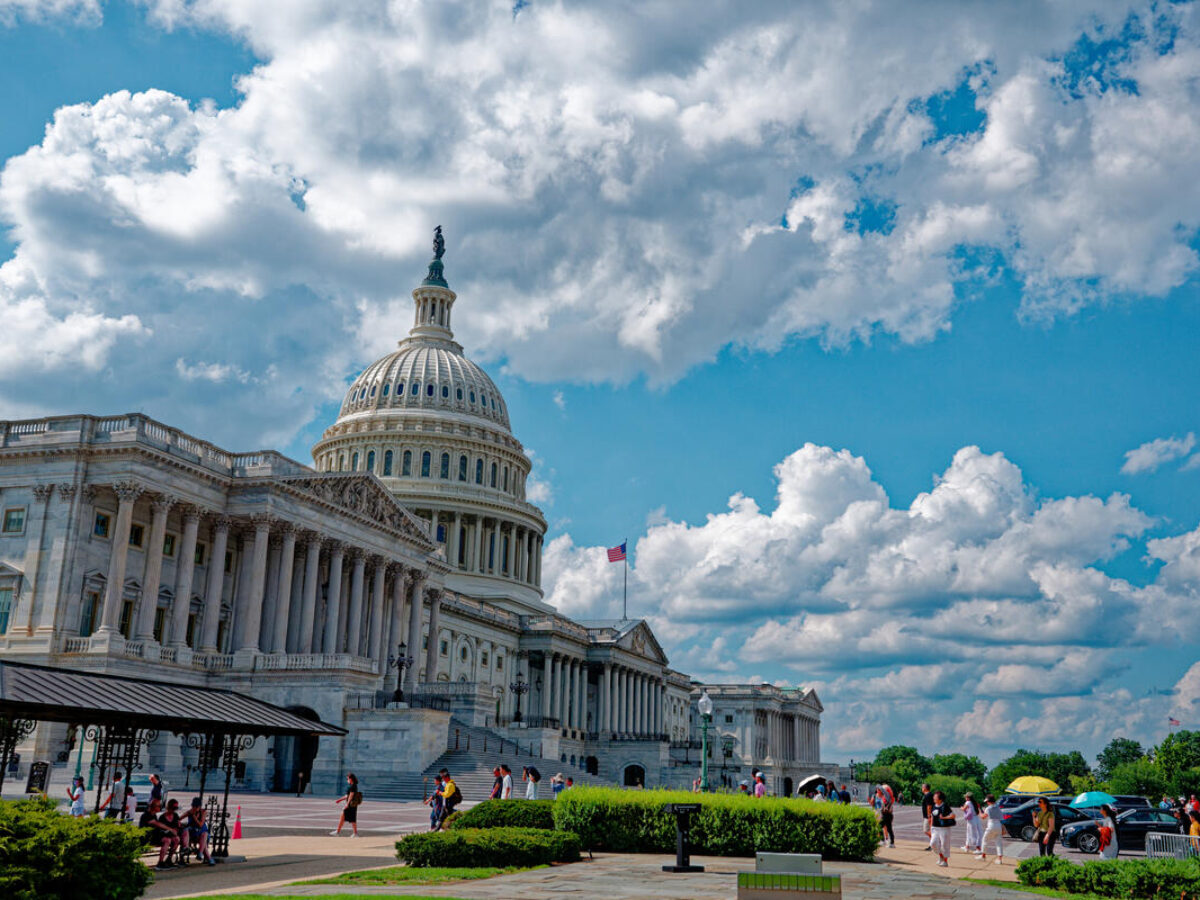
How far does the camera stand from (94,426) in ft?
192

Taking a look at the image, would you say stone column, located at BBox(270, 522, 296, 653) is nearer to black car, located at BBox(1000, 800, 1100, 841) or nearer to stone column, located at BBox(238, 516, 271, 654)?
stone column, located at BBox(238, 516, 271, 654)

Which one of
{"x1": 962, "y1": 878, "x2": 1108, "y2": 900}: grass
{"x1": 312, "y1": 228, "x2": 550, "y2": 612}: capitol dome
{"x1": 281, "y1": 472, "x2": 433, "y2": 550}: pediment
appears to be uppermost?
{"x1": 312, "y1": 228, "x2": 550, "y2": 612}: capitol dome

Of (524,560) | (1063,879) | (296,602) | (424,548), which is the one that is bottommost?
(1063,879)

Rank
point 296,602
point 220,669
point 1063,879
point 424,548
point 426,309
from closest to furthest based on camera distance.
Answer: point 1063,879
point 220,669
point 296,602
point 424,548
point 426,309

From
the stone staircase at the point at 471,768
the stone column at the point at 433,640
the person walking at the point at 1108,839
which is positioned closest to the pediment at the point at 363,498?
the stone column at the point at 433,640

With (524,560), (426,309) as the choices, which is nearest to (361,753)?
(524,560)

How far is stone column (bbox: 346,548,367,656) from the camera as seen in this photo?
71.7 meters

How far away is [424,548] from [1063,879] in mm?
59858

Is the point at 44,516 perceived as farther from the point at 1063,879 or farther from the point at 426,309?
the point at 426,309

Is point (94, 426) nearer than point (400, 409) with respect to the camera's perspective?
Yes

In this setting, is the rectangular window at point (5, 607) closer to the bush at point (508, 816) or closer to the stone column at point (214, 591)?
the stone column at point (214, 591)

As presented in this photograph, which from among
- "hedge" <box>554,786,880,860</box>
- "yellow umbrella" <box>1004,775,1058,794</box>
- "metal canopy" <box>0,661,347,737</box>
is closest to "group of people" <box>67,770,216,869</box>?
"metal canopy" <box>0,661,347,737</box>

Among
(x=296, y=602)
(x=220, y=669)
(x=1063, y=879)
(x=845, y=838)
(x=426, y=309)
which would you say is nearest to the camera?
(x=1063, y=879)

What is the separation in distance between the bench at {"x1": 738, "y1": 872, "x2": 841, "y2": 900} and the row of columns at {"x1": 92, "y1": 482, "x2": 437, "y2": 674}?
146 feet
